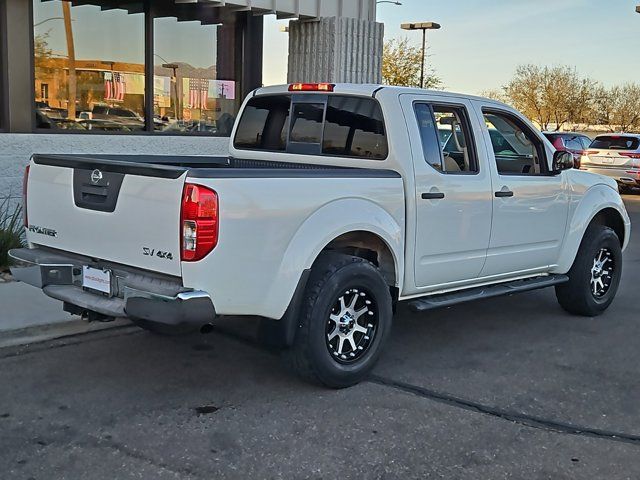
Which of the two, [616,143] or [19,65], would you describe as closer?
[19,65]

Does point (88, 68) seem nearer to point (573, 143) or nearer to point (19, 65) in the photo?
point (19, 65)

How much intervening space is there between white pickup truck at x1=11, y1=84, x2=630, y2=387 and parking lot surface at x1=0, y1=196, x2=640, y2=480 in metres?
0.45

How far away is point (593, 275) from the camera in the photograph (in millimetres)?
7363

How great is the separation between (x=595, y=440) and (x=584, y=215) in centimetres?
308

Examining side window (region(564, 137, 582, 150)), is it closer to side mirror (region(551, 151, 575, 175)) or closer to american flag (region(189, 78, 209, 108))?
american flag (region(189, 78, 209, 108))

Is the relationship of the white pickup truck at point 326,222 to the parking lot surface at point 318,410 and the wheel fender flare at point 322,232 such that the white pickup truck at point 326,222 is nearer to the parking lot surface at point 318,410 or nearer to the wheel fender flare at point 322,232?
the wheel fender flare at point 322,232

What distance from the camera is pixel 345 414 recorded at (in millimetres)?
4746

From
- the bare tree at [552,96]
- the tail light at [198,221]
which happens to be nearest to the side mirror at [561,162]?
the tail light at [198,221]

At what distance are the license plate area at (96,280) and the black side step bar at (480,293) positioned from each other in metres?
2.17

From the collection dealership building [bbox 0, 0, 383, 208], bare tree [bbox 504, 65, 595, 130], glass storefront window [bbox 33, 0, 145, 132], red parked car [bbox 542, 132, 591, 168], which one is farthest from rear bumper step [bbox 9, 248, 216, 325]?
bare tree [bbox 504, 65, 595, 130]

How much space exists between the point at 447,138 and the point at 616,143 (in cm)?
1680

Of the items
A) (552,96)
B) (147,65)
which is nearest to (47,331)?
(147,65)

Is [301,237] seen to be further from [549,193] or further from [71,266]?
[549,193]

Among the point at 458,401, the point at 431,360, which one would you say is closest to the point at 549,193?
the point at 431,360
